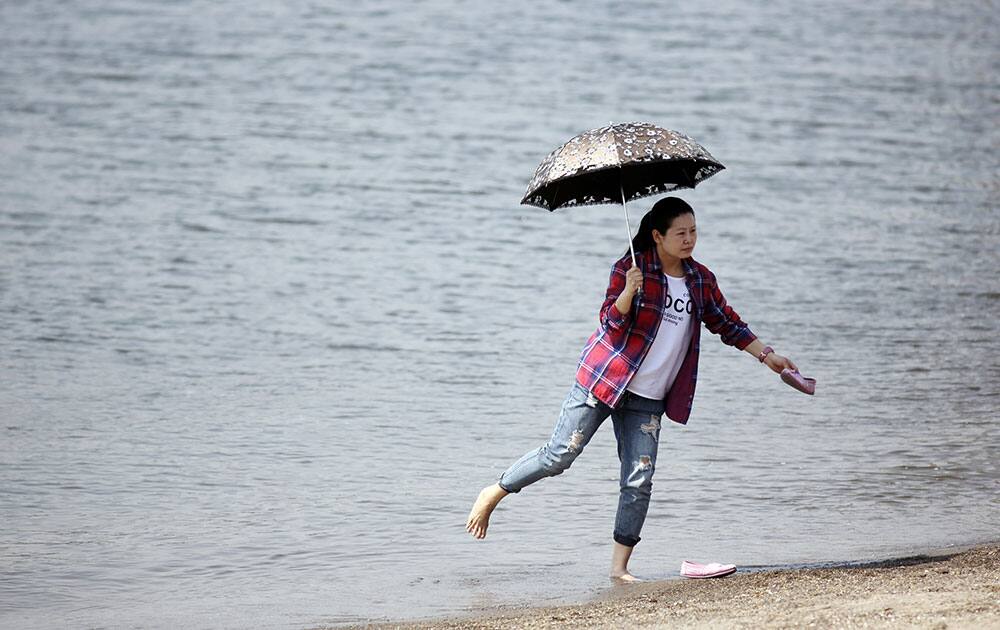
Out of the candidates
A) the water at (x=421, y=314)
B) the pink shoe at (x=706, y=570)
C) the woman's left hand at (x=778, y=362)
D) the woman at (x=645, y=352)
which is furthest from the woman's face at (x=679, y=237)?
the water at (x=421, y=314)

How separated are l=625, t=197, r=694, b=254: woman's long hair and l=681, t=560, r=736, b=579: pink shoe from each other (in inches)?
51.3

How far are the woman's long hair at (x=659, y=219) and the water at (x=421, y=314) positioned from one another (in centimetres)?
140

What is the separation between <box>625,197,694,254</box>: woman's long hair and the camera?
553 cm

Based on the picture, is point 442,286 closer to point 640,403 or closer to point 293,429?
point 293,429

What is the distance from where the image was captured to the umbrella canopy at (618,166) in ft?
18.3

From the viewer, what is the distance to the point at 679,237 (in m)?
5.55

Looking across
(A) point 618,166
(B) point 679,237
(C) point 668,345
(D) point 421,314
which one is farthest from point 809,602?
(D) point 421,314

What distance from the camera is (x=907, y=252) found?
13469mm

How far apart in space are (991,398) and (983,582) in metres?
4.08

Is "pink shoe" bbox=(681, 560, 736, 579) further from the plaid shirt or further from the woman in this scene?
the plaid shirt

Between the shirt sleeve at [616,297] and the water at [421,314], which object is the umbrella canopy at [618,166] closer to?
the shirt sleeve at [616,297]

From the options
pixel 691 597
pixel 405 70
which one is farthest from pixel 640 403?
pixel 405 70

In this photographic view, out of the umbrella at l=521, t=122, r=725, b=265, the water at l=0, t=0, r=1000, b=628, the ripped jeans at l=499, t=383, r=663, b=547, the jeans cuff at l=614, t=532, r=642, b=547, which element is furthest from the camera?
the water at l=0, t=0, r=1000, b=628

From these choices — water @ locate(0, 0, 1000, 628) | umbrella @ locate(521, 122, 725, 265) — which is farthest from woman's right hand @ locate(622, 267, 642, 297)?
water @ locate(0, 0, 1000, 628)
